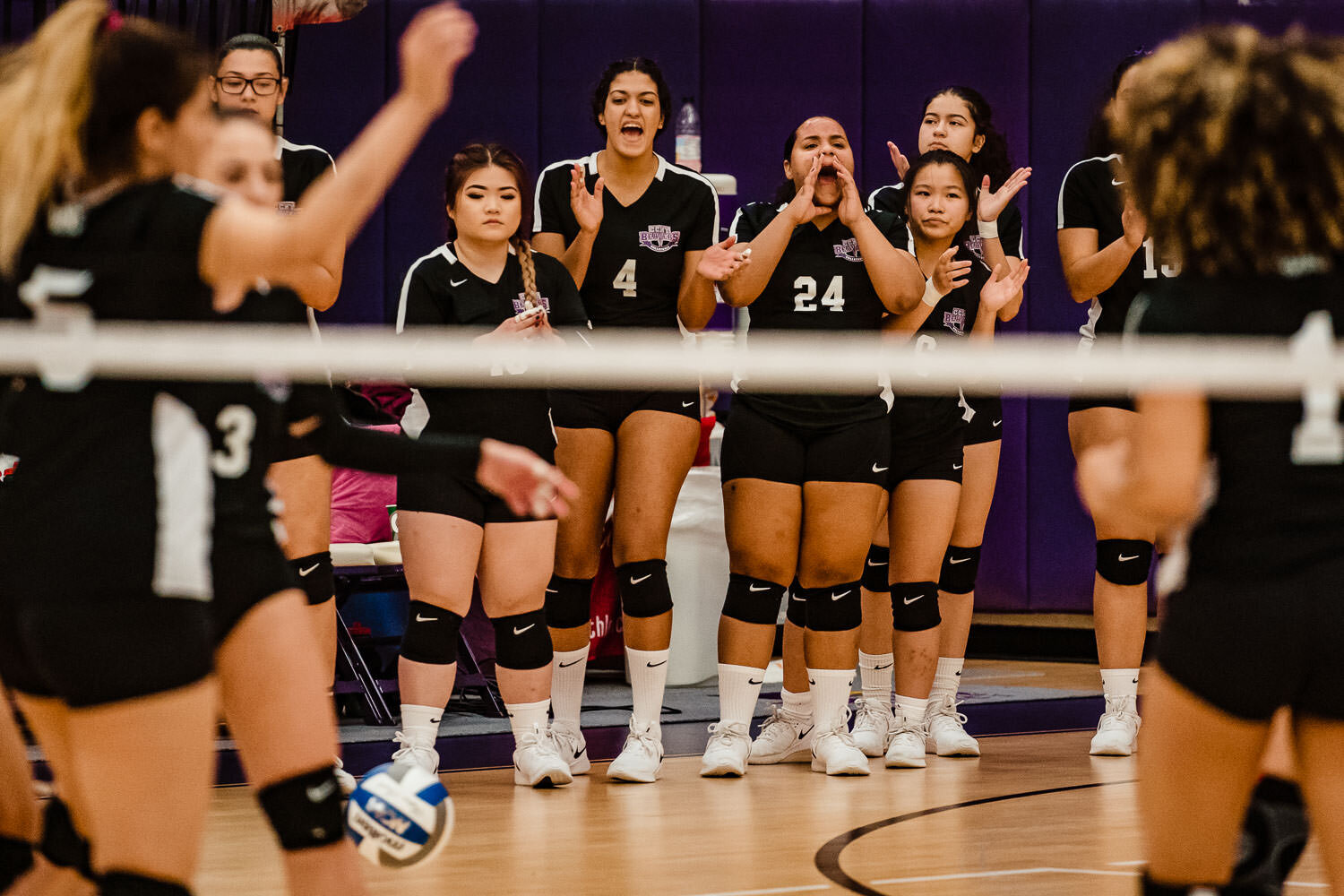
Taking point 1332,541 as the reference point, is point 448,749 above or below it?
below

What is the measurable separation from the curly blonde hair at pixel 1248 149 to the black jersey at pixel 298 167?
2.89 meters

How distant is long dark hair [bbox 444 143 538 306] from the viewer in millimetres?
4547

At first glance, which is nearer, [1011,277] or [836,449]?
[836,449]

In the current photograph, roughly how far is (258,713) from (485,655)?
4.48 meters

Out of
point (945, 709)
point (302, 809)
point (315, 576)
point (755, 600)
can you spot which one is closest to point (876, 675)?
point (945, 709)

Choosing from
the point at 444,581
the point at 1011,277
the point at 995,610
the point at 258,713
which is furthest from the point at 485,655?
the point at 258,713

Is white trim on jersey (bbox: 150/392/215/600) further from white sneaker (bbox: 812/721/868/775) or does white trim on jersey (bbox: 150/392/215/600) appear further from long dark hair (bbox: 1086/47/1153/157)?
long dark hair (bbox: 1086/47/1153/157)

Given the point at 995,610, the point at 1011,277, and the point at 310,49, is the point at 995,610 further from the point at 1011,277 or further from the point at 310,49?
the point at 310,49

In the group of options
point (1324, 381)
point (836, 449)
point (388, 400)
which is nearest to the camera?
point (1324, 381)

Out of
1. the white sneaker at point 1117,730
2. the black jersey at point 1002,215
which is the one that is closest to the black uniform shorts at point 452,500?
the black jersey at point 1002,215

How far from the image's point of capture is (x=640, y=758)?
4.67 m

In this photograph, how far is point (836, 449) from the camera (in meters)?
4.72

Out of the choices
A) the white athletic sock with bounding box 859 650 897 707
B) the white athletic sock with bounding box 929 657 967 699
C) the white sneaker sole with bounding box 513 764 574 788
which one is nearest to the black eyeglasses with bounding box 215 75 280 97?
the white sneaker sole with bounding box 513 764 574 788

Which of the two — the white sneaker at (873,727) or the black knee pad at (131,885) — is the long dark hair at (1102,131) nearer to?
the white sneaker at (873,727)
